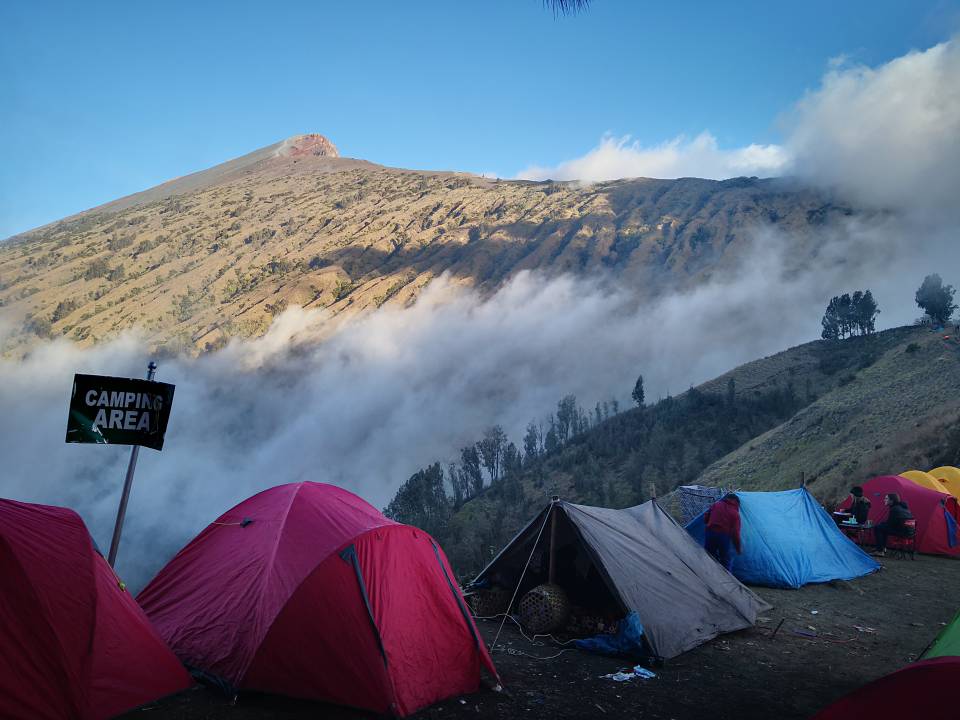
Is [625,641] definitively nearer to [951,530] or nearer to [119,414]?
[119,414]

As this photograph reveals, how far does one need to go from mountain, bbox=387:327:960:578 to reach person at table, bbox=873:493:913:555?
8.62 m

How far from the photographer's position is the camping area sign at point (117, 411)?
23.3ft

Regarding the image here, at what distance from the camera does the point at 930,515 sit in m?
17.9

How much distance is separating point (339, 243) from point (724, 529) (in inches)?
5602

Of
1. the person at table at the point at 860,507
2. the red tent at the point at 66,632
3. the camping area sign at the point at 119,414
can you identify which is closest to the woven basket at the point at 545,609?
the red tent at the point at 66,632

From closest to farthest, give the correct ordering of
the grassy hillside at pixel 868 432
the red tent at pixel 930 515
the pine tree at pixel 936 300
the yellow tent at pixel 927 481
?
the red tent at pixel 930 515 < the yellow tent at pixel 927 481 < the grassy hillside at pixel 868 432 < the pine tree at pixel 936 300

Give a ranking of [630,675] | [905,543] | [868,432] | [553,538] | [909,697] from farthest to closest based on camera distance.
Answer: [868,432]
[905,543]
[553,538]
[630,675]
[909,697]

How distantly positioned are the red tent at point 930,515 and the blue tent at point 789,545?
4028mm

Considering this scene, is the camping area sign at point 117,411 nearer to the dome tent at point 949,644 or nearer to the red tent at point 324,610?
the red tent at point 324,610

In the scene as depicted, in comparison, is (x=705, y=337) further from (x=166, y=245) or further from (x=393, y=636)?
(x=393, y=636)

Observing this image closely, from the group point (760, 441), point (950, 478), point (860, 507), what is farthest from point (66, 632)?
point (760, 441)

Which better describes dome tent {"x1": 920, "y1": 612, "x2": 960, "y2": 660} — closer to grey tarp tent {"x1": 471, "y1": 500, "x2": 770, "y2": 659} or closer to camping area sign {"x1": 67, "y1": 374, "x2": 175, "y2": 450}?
grey tarp tent {"x1": 471, "y1": 500, "x2": 770, "y2": 659}

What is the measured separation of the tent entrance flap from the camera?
9.02m

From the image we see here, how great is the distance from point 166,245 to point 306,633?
499 ft
